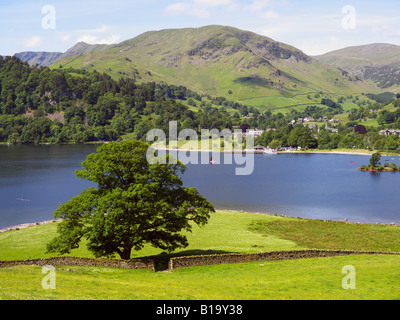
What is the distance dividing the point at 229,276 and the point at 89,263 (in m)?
13.9

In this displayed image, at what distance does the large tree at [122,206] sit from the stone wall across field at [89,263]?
5.29 ft

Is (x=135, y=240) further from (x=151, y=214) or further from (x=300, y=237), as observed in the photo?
(x=300, y=237)

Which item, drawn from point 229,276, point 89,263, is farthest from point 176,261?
point 89,263

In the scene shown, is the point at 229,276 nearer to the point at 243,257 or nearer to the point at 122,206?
the point at 243,257

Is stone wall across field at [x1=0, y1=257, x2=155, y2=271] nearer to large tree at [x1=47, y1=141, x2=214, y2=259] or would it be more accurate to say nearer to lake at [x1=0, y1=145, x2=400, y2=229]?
large tree at [x1=47, y1=141, x2=214, y2=259]

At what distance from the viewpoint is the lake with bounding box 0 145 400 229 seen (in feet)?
334

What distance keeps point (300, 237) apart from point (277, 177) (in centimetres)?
10069

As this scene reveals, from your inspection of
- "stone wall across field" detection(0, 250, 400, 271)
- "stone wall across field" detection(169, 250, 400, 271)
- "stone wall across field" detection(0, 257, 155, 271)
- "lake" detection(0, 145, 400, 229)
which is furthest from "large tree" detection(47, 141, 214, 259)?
"lake" detection(0, 145, 400, 229)

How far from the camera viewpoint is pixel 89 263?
1642 inches

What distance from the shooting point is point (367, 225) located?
77.9 m

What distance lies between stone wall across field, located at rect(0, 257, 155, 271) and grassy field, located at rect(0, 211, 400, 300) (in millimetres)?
1198

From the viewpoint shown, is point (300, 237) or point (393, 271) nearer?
point (393, 271)
